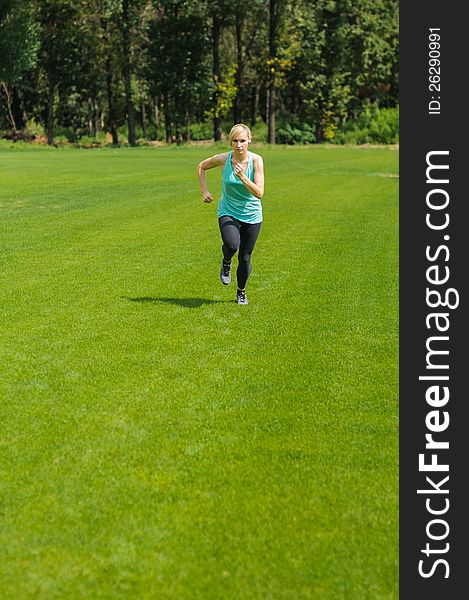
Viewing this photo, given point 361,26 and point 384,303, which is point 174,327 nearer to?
point 384,303

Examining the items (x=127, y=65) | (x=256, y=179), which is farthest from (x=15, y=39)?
(x=256, y=179)

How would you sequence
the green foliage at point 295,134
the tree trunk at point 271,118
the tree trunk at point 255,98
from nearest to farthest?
the tree trunk at point 271,118, the green foliage at point 295,134, the tree trunk at point 255,98

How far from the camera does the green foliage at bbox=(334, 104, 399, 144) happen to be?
69.1 meters

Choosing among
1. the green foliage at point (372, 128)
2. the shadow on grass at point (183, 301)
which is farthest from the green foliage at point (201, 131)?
the shadow on grass at point (183, 301)

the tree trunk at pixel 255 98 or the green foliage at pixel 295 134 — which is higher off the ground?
the tree trunk at pixel 255 98

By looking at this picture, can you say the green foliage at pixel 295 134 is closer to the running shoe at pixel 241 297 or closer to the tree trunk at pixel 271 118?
the tree trunk at pixel 271 118

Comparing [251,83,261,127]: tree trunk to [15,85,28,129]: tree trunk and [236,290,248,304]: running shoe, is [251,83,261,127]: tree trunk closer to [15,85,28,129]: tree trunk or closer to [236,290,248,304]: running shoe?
[15,85,28,129]: tree trunk

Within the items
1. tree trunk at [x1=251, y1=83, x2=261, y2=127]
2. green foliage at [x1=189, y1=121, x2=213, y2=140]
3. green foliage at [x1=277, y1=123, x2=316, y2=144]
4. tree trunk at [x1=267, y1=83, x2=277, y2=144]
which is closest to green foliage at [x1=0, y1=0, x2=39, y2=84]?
tree trunk at [x1=267, y1=83, x2=277, y2=144]

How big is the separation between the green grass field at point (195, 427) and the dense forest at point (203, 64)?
5289 centimetres

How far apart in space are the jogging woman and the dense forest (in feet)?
178

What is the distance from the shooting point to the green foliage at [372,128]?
69062 millimetres

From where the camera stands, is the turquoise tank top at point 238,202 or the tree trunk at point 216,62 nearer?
the turquoise tank top at point 238,202

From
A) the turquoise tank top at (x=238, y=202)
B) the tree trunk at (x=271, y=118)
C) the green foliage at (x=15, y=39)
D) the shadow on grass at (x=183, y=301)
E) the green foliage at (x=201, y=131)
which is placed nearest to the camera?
the turquoise tank top at (x=238, y=202)

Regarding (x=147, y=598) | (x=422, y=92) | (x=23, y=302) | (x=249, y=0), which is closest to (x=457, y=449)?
(x=147, y=598)
